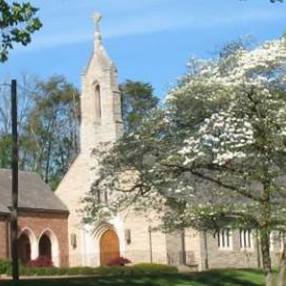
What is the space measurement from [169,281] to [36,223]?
22031 mm

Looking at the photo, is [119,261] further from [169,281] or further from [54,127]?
[54,127]

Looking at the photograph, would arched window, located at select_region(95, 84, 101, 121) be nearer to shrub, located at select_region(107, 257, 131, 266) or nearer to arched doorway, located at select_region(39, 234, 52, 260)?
arched doorway, located at select_region(39, 234, 52, 260)

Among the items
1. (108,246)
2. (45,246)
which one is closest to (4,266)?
(45,246)

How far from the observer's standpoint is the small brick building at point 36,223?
47750 millimetres

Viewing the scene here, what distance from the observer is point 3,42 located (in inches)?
601

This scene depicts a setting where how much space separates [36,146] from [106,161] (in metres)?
51.6

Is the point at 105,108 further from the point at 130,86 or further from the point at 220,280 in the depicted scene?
the point at 130,86

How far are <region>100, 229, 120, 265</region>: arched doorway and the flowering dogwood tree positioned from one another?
26143 mm

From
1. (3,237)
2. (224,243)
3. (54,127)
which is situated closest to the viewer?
(3,237)

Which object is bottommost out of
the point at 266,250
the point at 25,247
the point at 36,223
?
the point at 266,250

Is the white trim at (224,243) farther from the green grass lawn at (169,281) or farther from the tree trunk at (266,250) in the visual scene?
the tree trunk at (266,250)

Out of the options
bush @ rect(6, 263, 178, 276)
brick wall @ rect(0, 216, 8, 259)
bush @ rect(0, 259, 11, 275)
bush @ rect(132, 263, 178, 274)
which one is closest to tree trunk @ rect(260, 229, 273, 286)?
bush @ rect(6, 263, 178, 276)

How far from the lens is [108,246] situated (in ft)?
166

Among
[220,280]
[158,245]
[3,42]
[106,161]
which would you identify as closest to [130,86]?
[158,245]
